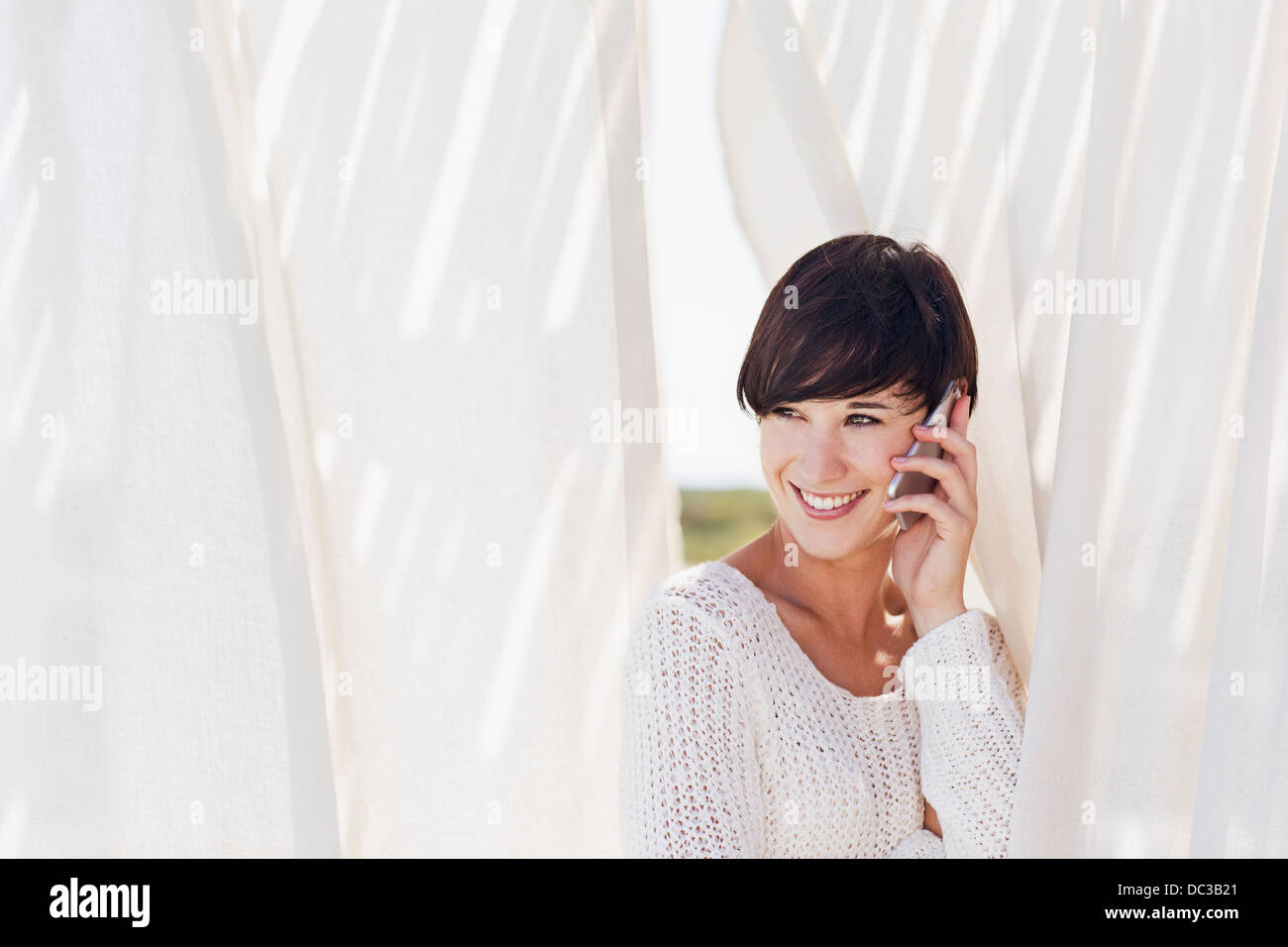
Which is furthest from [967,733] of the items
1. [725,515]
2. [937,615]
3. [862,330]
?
[725,515]

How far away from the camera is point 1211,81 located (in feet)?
3.51

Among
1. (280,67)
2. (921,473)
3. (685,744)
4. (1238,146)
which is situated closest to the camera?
(1238,146)

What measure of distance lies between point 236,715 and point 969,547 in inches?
35.3

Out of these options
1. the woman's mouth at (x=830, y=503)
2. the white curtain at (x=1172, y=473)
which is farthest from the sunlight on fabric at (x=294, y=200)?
the white curtain at (x=1172, y=473)

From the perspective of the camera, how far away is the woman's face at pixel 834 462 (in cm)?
133

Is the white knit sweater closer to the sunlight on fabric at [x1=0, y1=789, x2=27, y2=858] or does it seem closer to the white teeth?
the white teeth

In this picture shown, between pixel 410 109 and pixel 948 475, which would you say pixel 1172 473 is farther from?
pixel 410 109

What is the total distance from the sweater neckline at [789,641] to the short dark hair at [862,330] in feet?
0.67

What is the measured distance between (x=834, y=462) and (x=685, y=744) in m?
0.39

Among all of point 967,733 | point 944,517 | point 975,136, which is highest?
point 975,136

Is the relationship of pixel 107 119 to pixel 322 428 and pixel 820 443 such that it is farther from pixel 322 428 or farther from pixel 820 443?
pixel 820 443

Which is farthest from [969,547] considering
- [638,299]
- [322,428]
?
[322,428]

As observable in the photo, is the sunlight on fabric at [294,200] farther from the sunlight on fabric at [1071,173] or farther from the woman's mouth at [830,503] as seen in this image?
the sunlight on fabric at [1071,173]

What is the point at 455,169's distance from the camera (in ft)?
4.31
